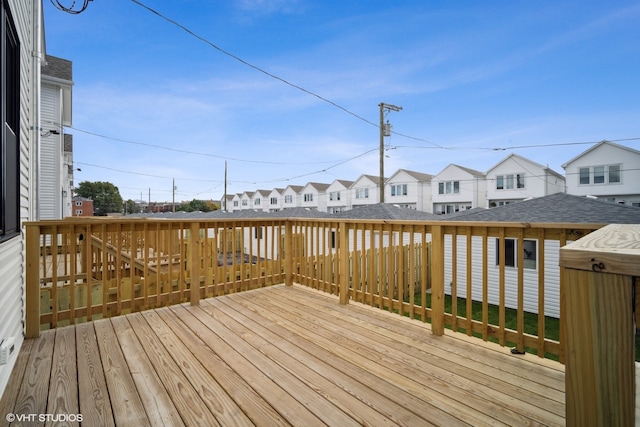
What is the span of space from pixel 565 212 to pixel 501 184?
762 inches

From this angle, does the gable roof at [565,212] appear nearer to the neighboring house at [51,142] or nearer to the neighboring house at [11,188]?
the neighboring house at [11,188]

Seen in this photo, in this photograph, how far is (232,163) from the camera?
32188 mm

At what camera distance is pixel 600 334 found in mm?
667

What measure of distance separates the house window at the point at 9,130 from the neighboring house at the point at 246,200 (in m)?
47.0

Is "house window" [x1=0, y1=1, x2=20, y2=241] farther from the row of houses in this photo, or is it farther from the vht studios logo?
the row of houses

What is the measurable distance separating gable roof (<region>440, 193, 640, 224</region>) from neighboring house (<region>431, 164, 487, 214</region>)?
698 inches

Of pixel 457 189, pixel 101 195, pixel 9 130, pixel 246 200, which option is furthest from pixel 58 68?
pixel 101 195

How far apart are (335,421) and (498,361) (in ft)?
4.52

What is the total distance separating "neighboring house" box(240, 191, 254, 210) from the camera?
49056mm

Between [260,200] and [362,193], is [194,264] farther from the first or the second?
[260,200]

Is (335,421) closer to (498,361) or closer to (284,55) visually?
(498,361)

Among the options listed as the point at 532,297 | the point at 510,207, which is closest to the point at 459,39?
the point at 510,207

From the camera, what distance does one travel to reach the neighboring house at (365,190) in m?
32.1

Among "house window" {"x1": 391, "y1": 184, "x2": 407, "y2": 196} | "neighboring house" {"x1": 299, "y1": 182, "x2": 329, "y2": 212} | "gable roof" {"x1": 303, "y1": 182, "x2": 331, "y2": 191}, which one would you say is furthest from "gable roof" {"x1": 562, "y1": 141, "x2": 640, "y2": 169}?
"gable roof" {"x1": 303, "y1": 182, "x2": 331, "y2": 191}
